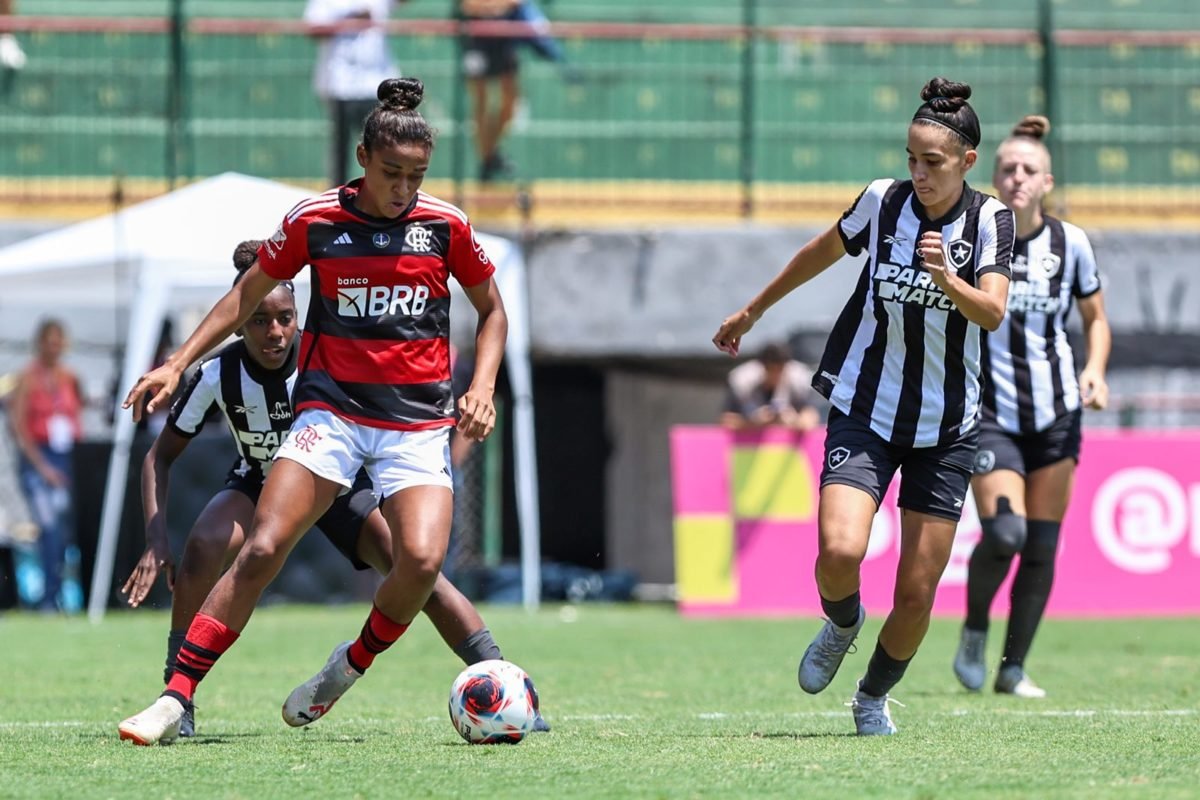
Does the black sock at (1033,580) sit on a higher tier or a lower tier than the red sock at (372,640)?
lower

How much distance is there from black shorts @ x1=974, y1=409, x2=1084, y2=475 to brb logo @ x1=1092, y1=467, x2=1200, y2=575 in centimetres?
536

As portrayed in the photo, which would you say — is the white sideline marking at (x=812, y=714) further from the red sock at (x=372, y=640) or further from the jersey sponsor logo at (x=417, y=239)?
the jersey sponsor logo at (x=417, y=239)

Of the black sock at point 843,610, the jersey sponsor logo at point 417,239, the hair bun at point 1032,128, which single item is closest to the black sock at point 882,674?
the black sock at point 843,610

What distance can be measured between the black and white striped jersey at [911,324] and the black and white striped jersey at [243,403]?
196 cm

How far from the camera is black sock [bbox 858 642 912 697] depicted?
6395mm

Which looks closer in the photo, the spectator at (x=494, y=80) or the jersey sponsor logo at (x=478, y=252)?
the jersey sponsor logo at (x=478, y=252)

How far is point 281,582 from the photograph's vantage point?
1437 centimetres

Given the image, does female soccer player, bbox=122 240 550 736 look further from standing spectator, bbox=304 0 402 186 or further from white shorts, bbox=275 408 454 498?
standing spectator, bbox=304 0 402 186

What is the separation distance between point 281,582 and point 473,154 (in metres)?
4.27

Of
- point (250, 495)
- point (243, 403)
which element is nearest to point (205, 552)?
point (250, 495)

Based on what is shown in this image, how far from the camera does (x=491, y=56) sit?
1658 centimetres

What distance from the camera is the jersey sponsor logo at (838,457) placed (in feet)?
20.8

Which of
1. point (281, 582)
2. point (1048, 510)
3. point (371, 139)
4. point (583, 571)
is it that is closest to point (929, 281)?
point (371, 139)

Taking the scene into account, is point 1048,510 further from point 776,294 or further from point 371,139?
point 371,139
